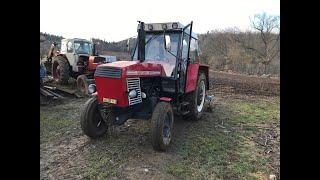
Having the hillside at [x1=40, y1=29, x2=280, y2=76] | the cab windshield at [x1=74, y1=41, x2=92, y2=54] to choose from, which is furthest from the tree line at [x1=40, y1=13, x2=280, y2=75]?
the cab windshield at [x1=74, y1=41, x2=92, y2=54]

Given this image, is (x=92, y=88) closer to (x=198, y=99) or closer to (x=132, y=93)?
(x=132, y=93)

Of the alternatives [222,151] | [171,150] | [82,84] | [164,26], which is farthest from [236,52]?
[171,150]

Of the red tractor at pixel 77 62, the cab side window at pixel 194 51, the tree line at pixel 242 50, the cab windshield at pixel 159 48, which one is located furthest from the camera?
the tree line at pixel 242 50

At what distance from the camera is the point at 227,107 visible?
29.3ft

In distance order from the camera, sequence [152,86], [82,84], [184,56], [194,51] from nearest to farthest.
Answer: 1. [152,86]
2. [184,56]
3. [194,51]
4. [82,84]

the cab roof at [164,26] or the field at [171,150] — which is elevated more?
the cab roof at [164,26]

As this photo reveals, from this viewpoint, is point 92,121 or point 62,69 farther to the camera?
point 62,69

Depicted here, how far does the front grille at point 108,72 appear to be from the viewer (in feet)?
16.2

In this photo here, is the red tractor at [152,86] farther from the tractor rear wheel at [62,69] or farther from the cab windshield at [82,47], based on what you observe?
the cab windshield at [82,47]

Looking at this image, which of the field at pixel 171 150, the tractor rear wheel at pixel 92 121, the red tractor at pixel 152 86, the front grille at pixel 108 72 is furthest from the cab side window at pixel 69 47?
the front grille at pixel 108 72

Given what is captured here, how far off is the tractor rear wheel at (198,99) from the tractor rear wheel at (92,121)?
2.07 meters

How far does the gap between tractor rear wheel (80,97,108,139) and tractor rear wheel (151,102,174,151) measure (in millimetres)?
1142

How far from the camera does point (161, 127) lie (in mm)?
4961

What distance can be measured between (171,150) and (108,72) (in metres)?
1.63
